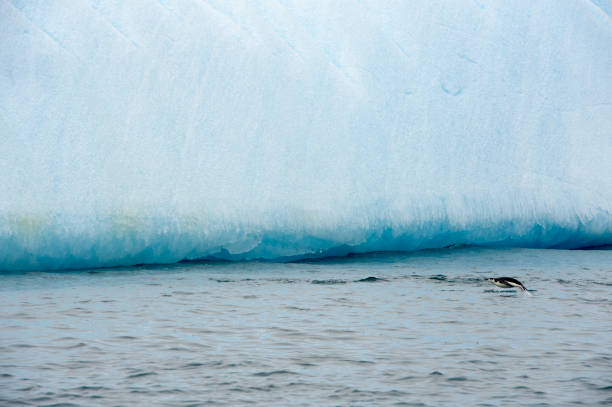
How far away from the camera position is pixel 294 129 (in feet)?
25.8

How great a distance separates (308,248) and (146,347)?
299 centimetres

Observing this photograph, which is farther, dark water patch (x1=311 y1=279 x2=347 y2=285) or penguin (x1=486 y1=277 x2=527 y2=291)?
dark water patch (x1=311 y1=279 x2=347 y2=285)

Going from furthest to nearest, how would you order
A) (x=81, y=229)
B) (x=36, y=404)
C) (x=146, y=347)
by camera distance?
(x=81, y=229) → (x=146, y=347) → (x=36, y=404)

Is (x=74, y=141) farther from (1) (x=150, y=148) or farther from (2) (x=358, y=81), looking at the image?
(2) (x=358, y=81)

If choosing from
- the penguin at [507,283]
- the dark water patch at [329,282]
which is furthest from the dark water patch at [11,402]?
the penguin at [507,283]

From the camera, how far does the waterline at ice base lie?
23.1 ft

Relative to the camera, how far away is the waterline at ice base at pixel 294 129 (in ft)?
23.1

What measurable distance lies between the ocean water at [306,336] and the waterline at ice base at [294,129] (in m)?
0.39

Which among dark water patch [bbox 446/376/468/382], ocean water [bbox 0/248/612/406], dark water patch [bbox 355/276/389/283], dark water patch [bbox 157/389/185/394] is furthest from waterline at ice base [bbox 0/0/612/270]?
dark water patch [bbox 446/376/468/382]

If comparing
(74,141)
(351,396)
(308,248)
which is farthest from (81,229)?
(351,396)

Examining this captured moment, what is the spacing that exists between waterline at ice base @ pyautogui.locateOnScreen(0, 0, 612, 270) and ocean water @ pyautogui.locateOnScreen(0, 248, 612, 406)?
1.28 ft

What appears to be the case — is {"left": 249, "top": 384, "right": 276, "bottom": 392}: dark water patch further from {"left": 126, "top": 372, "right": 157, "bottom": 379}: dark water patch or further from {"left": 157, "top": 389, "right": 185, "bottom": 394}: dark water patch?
{"left": 126, "top": 372, "right": 157, "bottom": 379}: dark water patch


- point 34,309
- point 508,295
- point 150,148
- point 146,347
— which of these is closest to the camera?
point 146,347

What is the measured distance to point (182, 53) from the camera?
7.81 m
